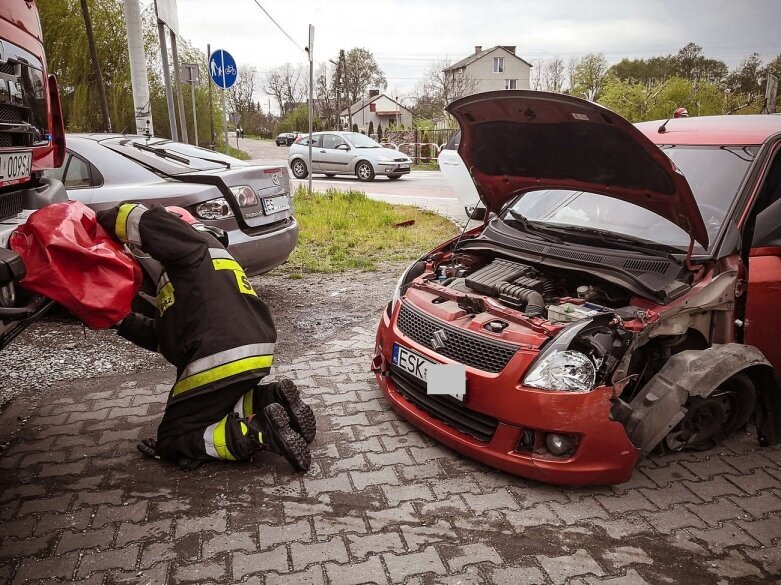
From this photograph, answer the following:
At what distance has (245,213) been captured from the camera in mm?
5070

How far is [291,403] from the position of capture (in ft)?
10.1

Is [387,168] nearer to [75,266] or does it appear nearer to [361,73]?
[75,266]

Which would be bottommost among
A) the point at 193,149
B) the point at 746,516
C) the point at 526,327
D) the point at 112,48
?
the point at 746,516

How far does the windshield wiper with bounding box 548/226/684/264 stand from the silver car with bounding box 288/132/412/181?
14404 mm

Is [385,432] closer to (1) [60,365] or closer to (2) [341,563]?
(2) [341,563]

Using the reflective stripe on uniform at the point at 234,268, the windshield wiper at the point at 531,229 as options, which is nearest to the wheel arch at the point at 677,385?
the windshield wiper at the point at 531,229

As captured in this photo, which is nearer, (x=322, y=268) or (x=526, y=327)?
(x=526, y=327)

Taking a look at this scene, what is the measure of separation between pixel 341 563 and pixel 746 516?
6.02ft

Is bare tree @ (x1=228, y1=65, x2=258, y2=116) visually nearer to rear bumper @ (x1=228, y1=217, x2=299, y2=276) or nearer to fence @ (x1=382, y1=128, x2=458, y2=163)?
fence @ (x1=382, y1=128, x2=458, y2=163)

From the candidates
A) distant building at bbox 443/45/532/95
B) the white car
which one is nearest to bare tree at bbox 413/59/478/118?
distant building at bbox 443/45/532/95

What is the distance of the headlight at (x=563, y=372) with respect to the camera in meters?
2.71

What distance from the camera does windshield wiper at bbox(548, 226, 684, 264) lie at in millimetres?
3184

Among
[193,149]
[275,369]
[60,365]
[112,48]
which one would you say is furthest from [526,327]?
[112,48]

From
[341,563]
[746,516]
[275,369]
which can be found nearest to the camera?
[341,563]
